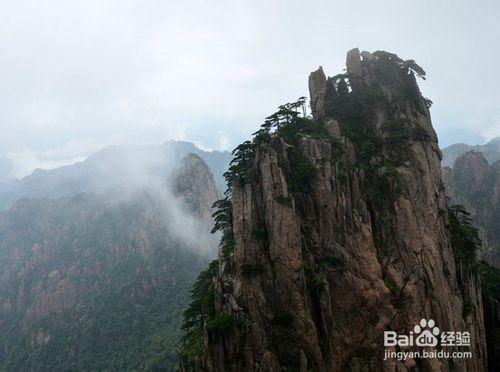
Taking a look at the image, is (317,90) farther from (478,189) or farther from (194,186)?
(478,189)

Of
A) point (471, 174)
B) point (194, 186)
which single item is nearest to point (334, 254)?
point (194, 186)

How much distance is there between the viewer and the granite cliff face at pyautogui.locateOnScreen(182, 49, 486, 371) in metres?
42.2

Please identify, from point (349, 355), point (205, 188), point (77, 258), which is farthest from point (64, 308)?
point (349, 355)

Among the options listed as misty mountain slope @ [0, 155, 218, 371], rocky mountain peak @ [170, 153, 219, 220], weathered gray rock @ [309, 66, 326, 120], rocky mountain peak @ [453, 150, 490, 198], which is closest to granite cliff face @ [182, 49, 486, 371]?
weathered gray rock @ [309, 66, 326, 120]

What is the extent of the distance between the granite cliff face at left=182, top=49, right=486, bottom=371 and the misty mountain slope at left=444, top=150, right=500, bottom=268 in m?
97.5

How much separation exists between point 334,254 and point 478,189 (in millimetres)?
130913

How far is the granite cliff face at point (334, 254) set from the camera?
138 ft

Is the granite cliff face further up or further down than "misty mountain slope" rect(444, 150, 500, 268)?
further down

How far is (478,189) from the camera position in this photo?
154 metres

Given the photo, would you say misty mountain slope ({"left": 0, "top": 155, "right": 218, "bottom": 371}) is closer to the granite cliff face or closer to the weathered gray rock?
the granite cliff face

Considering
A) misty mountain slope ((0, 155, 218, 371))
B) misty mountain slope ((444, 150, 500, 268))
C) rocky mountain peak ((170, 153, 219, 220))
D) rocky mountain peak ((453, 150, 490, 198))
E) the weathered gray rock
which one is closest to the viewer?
the weathered gray rock

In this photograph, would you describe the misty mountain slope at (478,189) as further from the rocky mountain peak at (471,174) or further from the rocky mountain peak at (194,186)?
the rocky mountain peak at (194,186)

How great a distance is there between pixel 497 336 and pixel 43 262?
161046mm

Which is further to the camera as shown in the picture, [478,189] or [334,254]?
[478,189]
